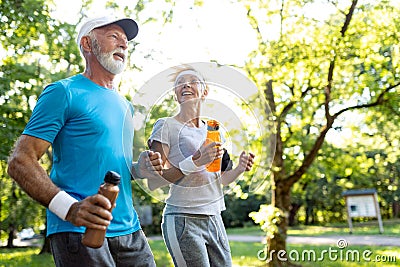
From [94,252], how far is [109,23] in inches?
33.4

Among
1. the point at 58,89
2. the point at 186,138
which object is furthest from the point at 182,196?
the point at 58,89

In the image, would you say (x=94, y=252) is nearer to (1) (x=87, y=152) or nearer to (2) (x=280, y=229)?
(1) (x=87, y=152)

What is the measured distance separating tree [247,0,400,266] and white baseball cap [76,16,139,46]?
15.0 feet

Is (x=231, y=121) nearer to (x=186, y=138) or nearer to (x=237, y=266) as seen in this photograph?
(x=186, y=138)

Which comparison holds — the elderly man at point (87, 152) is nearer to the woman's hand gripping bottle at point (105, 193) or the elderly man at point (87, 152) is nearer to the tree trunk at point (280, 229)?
the woman's hand gripping bottle at point (105, 193)

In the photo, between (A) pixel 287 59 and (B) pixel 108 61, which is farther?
(A) pixel 287 59

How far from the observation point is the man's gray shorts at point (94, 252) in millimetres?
1544

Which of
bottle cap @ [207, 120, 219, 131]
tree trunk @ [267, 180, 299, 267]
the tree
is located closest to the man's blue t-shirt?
bottle cap @ [207, 120, 219, 131]

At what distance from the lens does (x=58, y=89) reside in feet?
5.26

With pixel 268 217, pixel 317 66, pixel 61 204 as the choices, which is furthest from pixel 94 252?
pixel 317 66

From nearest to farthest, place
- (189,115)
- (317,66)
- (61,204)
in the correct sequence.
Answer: (61,204) < (189,115) < (317,66)

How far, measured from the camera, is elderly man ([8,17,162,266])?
1480 millimetres
